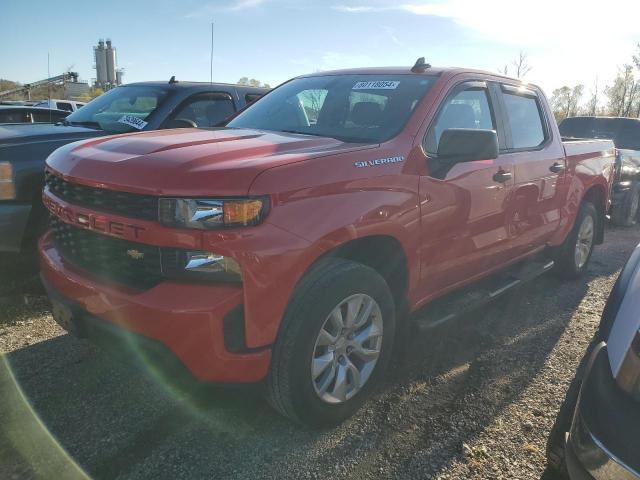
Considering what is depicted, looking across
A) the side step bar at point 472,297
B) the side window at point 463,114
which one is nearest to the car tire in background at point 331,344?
the side step bar at point 472,297

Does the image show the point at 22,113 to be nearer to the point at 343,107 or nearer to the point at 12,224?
the point at 12,224

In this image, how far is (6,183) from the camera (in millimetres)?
3812

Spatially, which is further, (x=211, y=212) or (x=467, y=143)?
(x=467, y=143)

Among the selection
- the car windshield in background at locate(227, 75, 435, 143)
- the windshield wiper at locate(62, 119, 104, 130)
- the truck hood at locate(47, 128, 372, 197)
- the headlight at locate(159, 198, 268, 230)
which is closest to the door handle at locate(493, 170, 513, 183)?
the car windshield in background at locate(227, 75, 435, 143)

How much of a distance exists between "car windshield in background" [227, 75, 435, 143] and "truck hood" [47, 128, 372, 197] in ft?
0.93

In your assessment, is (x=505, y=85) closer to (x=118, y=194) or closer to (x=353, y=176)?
(x=353, y=176)

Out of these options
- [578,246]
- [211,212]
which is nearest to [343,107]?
[211,212]

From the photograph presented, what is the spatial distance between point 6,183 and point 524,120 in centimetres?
403

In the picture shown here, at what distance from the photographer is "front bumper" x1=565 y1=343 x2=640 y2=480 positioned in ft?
5.26

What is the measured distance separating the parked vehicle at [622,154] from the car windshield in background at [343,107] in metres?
6.11

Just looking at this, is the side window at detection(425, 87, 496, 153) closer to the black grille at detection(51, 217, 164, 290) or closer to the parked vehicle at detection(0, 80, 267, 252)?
the black grille at detection(51, 217, 164, 290)

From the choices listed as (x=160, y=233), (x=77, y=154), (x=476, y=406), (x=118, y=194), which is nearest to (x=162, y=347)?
(x=160, y=233)

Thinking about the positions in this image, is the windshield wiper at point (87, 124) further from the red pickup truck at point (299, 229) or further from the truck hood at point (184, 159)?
the truck hood at point (184, 159)

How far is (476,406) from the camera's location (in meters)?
2.93
